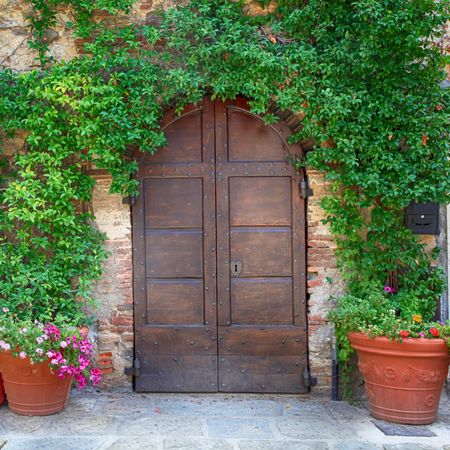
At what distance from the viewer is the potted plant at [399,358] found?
4.12 m

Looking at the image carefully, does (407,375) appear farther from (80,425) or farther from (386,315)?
(80,425)

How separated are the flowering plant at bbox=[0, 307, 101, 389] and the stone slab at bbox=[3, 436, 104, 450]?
494 mm

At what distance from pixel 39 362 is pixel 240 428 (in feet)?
4.90

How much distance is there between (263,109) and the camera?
15.4ft

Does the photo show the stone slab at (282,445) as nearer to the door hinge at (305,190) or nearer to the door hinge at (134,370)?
the door hinge at (134,370)

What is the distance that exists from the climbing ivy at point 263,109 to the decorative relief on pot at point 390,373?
2.36 feet

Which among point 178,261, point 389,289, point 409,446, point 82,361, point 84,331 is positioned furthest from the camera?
point 178,261

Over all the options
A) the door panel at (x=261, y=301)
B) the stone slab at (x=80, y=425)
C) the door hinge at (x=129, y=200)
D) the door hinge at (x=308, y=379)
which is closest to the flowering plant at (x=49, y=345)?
the stone slab at (x=80, y=425)

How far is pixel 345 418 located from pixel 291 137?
7.34 ft

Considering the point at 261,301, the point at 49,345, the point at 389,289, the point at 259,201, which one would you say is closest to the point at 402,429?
the point at 389,289

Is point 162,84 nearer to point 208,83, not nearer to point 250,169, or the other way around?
point 208,83

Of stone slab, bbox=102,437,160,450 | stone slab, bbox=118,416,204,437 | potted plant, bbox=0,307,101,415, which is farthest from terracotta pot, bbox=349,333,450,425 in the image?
potted plant, bbox=0,307,101,415

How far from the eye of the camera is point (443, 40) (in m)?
4.88

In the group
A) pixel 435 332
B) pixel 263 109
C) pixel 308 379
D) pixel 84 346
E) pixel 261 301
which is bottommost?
pixel 308 379
